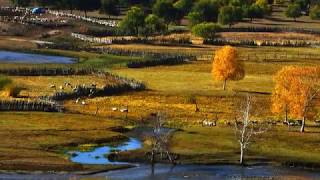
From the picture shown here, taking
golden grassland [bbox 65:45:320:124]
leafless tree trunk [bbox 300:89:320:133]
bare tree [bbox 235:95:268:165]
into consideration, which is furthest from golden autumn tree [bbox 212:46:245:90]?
leafless tree trunk [bbox 300:89:320:133]

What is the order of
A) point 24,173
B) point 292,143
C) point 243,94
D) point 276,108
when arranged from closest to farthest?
1. point 24,173
2. point 292,143
3. point 276,108
4. point 243,94

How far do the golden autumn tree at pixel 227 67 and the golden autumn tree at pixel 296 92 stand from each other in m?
23.5

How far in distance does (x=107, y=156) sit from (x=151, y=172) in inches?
347

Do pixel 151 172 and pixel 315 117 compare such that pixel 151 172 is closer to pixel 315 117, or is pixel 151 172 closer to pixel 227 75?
pixel 315 117

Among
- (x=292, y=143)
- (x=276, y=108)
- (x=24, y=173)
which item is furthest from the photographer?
(x=276, y=108)

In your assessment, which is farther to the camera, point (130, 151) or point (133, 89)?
point (133, 89)

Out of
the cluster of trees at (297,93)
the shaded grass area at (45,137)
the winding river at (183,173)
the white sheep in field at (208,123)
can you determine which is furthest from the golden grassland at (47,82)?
the winding river at (183,173)

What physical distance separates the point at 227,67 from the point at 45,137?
48929 mm

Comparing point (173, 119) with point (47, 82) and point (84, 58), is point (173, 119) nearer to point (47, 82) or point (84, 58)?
point (47, 82)

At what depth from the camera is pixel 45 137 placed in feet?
318

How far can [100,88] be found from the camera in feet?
437

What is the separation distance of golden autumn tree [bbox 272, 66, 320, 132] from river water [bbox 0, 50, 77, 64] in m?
70.0

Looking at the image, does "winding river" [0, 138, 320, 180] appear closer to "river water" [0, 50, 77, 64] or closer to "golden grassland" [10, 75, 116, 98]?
"golden grassland" [10, 75, 116, 98]

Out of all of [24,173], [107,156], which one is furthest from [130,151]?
[24,173]
